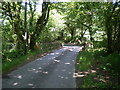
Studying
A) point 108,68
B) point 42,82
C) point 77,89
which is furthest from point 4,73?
point 108,68

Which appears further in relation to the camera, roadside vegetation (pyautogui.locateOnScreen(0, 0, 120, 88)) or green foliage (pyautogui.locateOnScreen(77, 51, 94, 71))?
green foliage (pyautogui.locateOnScreen(77, 51, 94, 71))

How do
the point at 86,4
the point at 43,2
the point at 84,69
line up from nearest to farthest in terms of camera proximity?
the point at 84,69 < the point at 86,4 < the point at 43,2

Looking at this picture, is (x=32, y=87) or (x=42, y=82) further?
(x=42, y=82)

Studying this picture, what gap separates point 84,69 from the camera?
11.4m

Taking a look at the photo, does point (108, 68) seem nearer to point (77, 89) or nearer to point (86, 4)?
point (77, 89)

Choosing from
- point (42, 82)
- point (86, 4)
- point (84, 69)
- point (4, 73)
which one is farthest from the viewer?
point (86, 4)

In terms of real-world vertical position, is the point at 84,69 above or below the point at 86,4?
below

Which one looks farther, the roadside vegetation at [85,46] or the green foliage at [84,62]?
the green foliage at [84,62]

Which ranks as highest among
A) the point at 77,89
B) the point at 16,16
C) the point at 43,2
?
the point at 43,2

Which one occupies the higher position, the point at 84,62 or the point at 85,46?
the point at 85,46

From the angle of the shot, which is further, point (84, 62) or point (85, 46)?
point (85, 46)

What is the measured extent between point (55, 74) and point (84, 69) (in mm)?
2161

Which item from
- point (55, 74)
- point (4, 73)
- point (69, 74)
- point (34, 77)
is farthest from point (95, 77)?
point (4, 73)

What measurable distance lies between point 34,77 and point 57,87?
217 cm
